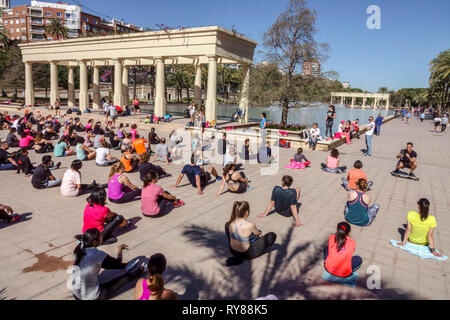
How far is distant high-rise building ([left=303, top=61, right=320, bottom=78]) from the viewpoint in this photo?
20.3m

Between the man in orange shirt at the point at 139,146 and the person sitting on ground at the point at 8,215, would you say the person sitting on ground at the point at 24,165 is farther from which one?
the person sitting on ground at the point at 8,215

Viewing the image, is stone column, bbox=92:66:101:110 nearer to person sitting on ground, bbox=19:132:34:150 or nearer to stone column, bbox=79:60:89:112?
stone column, bbox=79:60:89:112

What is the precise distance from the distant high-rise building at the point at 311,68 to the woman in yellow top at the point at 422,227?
16.5 metres

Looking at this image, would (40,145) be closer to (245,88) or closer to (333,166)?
(333,166)

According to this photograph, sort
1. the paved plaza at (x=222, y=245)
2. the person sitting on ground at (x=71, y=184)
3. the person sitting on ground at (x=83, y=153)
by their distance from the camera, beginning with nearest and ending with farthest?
the paved plaza at (x=222, y=245) < the person sitting on ground at (x=71, y=184) < the person sitting on ground at (x=83, y=153)

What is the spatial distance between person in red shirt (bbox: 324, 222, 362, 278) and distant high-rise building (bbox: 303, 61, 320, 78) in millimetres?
17842

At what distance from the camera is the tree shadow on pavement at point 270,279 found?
4.25 m

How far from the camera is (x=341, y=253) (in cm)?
439

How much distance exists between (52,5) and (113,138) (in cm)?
9861

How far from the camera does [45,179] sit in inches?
336

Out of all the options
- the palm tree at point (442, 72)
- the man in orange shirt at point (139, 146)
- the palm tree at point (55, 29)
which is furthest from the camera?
the palm tree at point (55, 29)

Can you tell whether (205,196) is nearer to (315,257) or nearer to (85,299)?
(315,257)

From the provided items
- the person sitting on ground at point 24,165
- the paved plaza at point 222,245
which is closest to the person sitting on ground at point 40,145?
the paved plaza at point 222,245

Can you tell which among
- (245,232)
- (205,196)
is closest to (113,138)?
(205,196)
